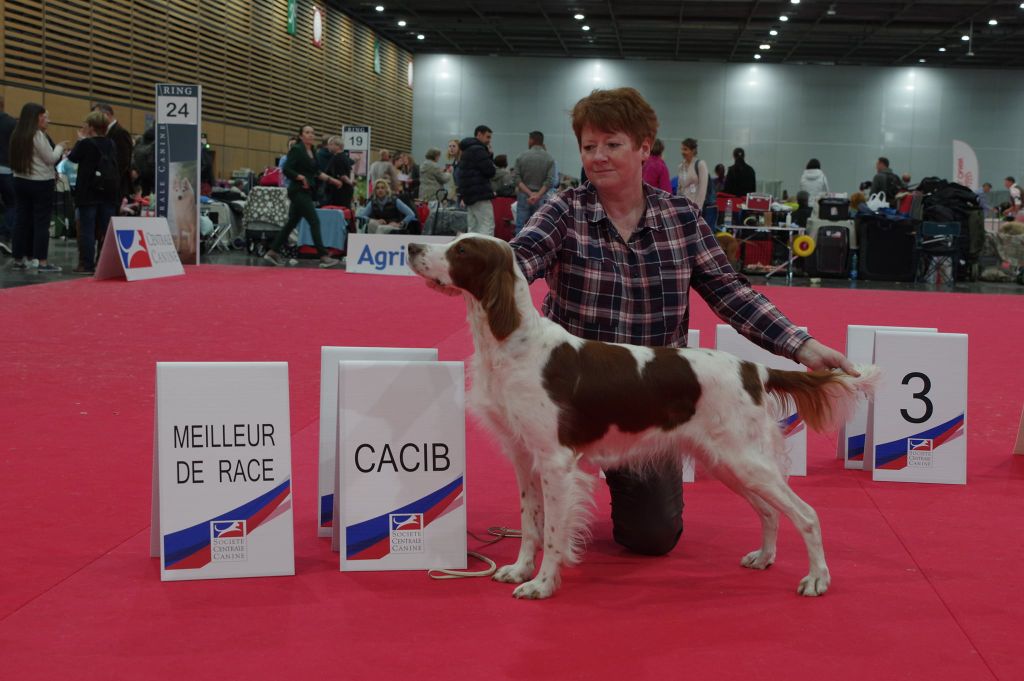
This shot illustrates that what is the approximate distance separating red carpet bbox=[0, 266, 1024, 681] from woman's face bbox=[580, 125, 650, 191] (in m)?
1.13

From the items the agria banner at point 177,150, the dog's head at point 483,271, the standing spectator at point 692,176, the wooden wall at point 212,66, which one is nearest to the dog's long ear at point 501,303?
the dog's head at point 483,271

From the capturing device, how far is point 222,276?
36.1ft

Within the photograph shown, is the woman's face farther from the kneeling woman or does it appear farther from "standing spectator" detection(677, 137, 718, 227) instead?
the kneeling woman

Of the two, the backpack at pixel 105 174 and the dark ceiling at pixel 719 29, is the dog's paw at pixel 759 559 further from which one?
the dark ceiling at pixel 719 29

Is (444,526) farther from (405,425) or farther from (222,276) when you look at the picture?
(222,276)

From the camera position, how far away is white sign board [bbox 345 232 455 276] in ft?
39.3

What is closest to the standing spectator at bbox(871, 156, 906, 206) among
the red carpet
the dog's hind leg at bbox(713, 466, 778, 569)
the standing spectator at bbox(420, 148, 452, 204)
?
the standing spectator at bbox(420, 148, 452, 204)

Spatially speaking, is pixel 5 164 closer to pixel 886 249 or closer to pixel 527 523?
pixel 527 523

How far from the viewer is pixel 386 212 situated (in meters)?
14.9

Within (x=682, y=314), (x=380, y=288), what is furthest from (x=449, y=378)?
(x=380, y=288)

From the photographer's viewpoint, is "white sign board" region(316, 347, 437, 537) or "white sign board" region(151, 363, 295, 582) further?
"white sign board" region(316, 347, 437, 537)

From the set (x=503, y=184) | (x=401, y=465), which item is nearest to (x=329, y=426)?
(x=401, y=465)

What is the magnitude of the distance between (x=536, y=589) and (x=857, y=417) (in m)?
2.11

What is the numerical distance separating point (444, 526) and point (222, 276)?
346 inches
